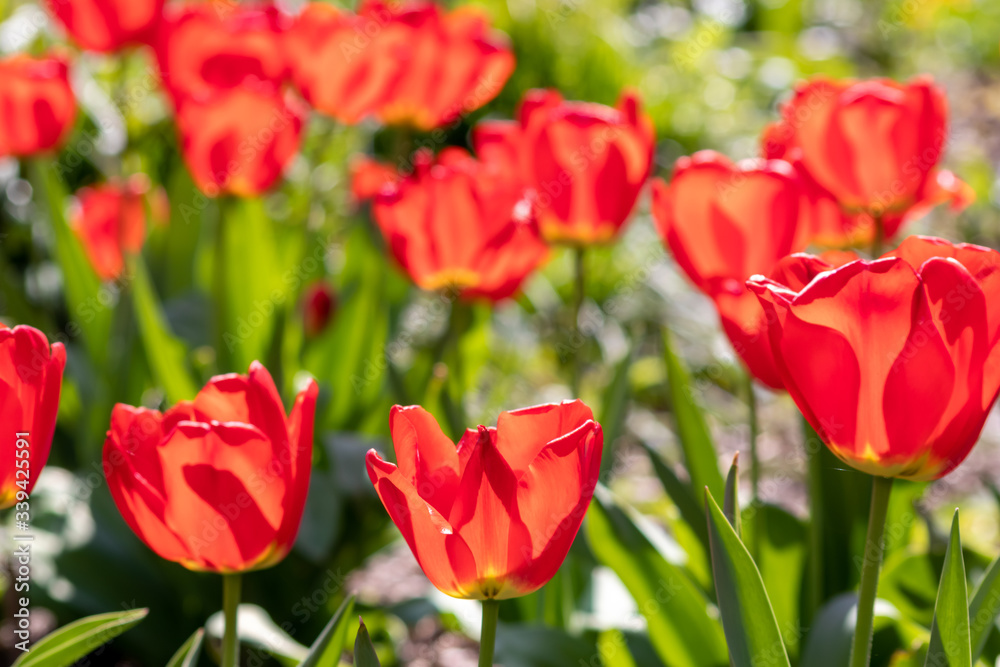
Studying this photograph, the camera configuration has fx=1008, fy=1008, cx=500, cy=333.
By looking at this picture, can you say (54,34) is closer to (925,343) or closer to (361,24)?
(361,24)

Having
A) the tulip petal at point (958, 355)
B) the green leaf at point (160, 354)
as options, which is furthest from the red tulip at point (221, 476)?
the green leaf at point (160, 354)

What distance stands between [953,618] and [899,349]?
0.73 ft

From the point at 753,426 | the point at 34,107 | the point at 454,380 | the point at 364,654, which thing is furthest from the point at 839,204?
the point at 34,107

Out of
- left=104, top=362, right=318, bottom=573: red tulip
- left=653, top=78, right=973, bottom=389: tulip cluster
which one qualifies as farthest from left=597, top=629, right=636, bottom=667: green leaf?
left=104, top=362, right=318, bottom=573: red tulip

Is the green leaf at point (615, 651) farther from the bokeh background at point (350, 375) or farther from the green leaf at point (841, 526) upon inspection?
the green leaf at point (841, 526)

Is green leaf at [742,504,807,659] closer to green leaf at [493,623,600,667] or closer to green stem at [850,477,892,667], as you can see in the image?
green leaf at [493,623,600,667]

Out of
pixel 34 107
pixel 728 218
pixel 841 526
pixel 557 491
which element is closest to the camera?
pixel 557 491

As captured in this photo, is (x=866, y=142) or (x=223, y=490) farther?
(x=866, y=142)

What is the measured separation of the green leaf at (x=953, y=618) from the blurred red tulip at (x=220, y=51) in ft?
4.49

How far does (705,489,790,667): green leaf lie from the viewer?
0.79 m

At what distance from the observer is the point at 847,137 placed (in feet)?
3.95

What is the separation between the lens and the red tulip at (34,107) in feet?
5.73

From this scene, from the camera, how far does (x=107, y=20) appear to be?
192 cm

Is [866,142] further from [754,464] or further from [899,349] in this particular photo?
[899,349]
